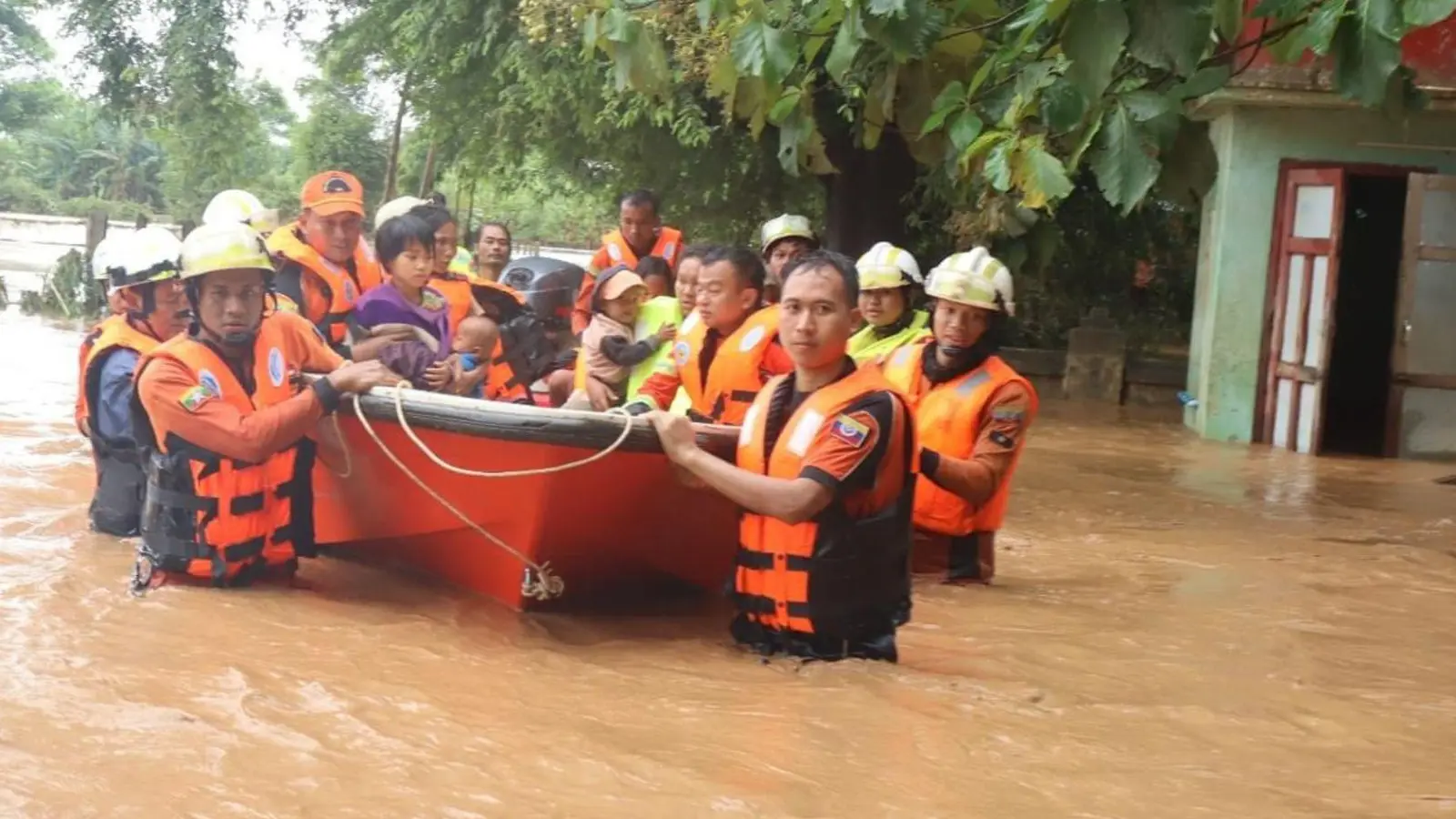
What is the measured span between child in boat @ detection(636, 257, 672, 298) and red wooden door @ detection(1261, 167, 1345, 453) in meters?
5.72

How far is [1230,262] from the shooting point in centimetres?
1176

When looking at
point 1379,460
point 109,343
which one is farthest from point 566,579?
point 1379,460

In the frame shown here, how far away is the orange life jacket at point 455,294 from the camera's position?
20.1 ft

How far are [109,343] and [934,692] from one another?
2.95 metres

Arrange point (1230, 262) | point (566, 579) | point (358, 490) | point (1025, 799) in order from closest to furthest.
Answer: point (1025, 799), point (566, 579), point (358, 490), point (1230, 262)

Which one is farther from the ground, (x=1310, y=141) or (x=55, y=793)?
(x=1310, y=141)

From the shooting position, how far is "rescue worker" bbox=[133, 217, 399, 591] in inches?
185

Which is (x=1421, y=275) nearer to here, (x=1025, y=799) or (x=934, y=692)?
(x=934, y=692)

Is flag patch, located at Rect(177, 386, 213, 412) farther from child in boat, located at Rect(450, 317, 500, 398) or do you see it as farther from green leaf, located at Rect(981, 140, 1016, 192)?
green leaf, located at Rect(981, 140, 1016, 192)

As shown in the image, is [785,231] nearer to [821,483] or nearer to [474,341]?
Answer: [474,341]

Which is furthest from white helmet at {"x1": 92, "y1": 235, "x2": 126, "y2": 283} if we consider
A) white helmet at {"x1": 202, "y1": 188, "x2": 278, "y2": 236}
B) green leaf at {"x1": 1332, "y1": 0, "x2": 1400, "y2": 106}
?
green leaf at {"x1": 1332, "y1": 0, "x2": 1400, "y2": 106}

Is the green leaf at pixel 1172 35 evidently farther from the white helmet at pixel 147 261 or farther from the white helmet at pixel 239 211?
the white helmet at pixel 239 211

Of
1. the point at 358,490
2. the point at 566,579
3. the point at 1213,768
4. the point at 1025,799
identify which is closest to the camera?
the point at 1025,799

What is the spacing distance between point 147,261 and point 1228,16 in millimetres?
3525
